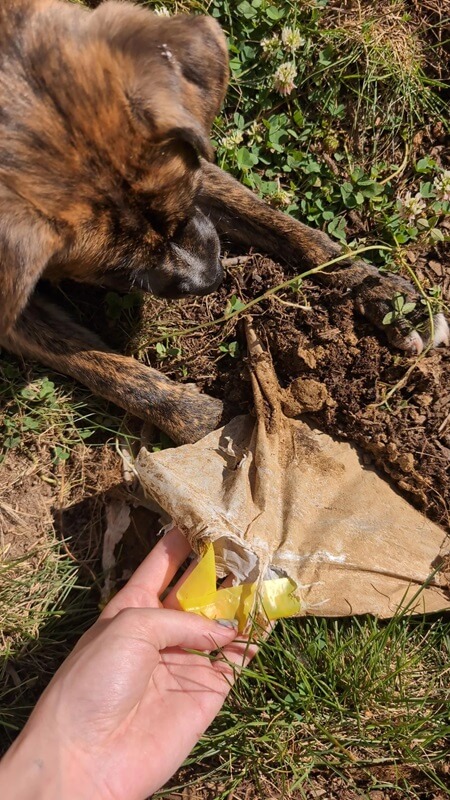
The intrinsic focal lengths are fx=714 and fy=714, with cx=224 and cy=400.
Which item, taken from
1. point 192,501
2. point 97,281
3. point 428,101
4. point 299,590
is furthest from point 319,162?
point 299,590

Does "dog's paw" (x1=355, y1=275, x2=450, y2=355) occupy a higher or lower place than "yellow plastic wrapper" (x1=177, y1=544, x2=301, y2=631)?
higher

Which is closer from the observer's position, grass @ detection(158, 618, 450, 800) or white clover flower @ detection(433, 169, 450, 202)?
grass @ detection(158, 618, 450, 800)

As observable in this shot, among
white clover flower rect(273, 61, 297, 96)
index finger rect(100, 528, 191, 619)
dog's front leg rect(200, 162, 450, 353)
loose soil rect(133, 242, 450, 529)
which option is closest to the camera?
index finger rect(100, 528, 191, 619)

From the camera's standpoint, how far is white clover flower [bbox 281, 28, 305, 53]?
13.3ft

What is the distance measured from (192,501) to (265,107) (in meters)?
2.41

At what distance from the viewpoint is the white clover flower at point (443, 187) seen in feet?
12.5

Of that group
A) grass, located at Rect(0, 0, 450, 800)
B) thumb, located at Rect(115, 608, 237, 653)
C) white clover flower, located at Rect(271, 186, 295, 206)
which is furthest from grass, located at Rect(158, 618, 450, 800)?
white clover flower, located at Rect(271, 186, 295, 206)

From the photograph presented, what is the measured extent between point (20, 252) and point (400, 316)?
193 centimetres

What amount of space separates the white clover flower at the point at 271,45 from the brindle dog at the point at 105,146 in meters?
1.01

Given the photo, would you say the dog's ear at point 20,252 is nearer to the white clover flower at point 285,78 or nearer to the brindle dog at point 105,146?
the brindle dog at point 105,146

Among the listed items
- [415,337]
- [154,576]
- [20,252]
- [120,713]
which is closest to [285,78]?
[415,337]

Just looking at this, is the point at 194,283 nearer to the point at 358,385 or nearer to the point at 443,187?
the point at 358,385

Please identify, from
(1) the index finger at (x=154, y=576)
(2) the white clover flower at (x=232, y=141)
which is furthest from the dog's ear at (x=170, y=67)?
(1) the index finger at (x=154, y=576)

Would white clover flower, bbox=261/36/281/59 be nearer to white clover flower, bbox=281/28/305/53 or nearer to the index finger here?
white clover flower, bbox=281/28/305/53
